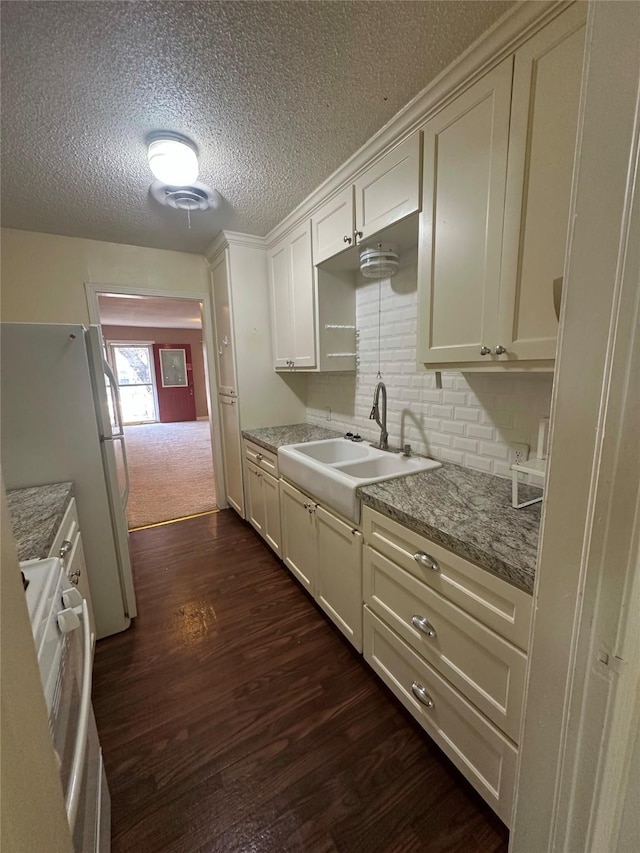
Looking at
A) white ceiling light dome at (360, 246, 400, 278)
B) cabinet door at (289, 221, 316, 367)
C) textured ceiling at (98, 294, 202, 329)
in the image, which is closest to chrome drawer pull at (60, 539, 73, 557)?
cabinet door at (289, 221, 316, 367)

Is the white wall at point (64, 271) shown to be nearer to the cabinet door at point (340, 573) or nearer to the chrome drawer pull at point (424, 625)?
the cabinet door at point (340, 573)

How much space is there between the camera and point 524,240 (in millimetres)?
1043

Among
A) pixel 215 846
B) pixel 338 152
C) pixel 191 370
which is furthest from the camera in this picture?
pixel 191 370

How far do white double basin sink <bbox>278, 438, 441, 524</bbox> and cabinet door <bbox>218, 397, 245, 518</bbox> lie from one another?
3.15 feet

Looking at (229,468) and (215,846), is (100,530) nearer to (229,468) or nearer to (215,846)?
(215,846)

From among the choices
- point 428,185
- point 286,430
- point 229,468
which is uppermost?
point 428,185

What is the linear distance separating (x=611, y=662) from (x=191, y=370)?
9.47m

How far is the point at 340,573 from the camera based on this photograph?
5.38 feet

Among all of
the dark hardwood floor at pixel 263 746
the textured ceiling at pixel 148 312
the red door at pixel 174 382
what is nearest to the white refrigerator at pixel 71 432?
the dark hardwood floor at pixel 263 746

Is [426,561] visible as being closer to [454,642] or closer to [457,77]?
[454,642]

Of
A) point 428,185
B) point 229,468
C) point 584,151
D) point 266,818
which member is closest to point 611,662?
point 584,151

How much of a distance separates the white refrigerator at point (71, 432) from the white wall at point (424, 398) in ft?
4.96

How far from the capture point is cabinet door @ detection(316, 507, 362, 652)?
1513 millimetres

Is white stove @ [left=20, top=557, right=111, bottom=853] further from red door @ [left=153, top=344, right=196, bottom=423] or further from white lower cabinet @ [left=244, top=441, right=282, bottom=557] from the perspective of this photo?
red door @ [left=153, top=344, right=196, bottom=423]
